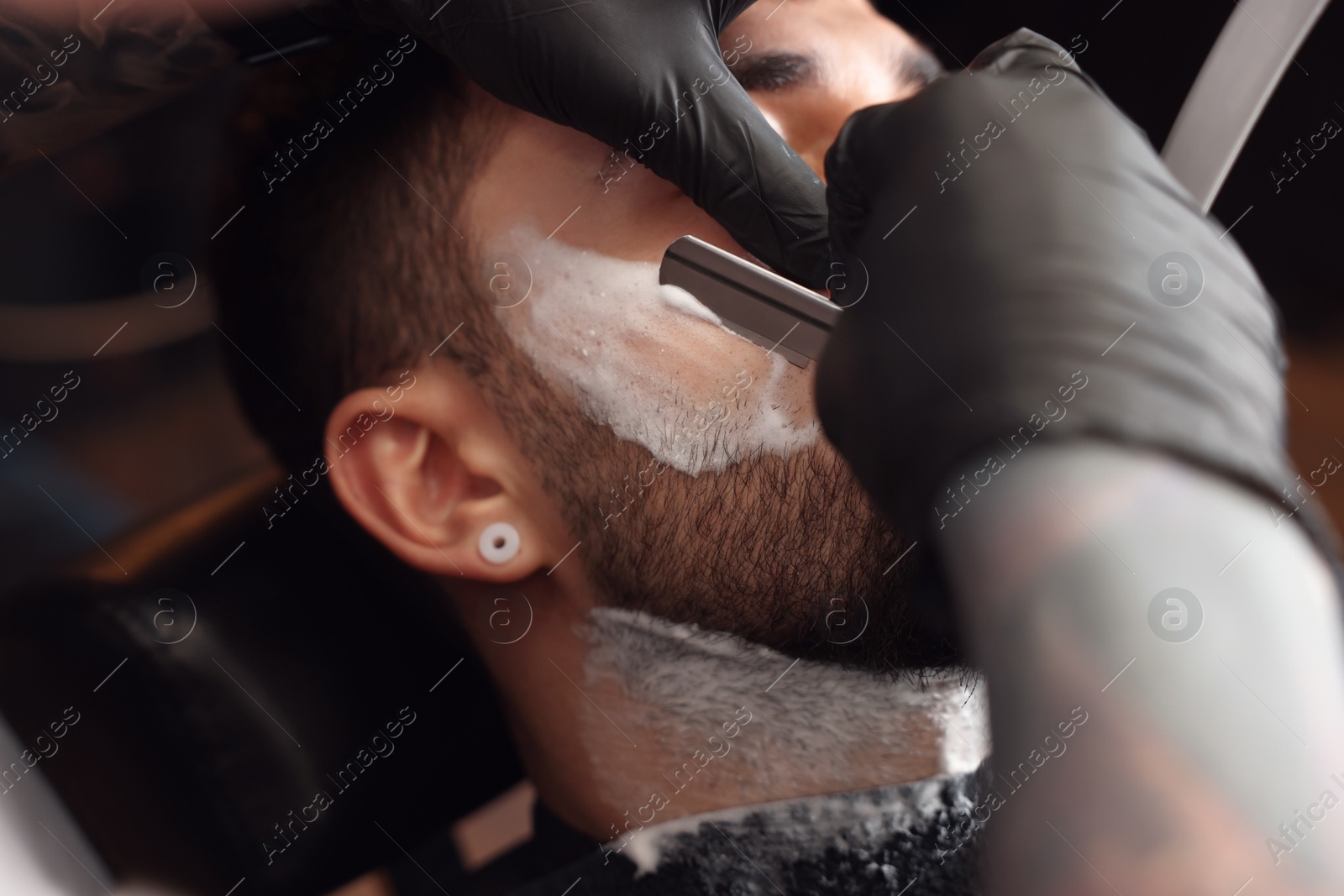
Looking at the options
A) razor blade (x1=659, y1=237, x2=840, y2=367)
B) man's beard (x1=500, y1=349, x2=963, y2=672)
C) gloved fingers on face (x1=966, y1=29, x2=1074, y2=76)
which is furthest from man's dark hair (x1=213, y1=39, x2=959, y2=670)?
gloved fingers on face (x1=966, y1=29, x2=1074, y2=76)

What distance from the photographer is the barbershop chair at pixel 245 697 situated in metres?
1.12

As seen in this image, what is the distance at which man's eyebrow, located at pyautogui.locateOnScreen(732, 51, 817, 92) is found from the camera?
97 cm

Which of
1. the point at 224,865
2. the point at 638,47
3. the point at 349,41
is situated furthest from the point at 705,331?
the point at 224,865

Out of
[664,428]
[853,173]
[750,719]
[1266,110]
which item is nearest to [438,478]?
[664,428]

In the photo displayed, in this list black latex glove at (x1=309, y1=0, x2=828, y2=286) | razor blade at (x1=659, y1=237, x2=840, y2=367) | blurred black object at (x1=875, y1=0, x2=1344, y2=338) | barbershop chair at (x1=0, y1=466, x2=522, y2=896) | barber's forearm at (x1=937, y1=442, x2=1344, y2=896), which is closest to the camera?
barber's forearm at (x1=937, y1=442, x2=1344, y2=896)

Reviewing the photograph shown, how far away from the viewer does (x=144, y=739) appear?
1144mm

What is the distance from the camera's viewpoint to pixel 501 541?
97 cm

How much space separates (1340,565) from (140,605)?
126 centimetres

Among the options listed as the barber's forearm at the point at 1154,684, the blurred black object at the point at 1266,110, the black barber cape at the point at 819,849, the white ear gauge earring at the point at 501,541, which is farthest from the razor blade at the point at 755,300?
the blurred black object at the point at 1266,110

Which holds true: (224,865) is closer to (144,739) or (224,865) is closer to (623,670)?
(144,739)

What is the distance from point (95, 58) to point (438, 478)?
0.61 meters

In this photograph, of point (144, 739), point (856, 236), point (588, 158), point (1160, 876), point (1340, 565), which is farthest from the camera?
point (144, 739)

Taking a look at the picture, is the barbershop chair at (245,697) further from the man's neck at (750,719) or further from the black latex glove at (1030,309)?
the black latex glove at (1030,309)

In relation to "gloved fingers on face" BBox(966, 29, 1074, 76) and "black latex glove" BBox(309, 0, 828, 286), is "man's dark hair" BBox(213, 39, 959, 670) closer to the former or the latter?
"black latex glove" BBox(309, 0, 828, 286)
